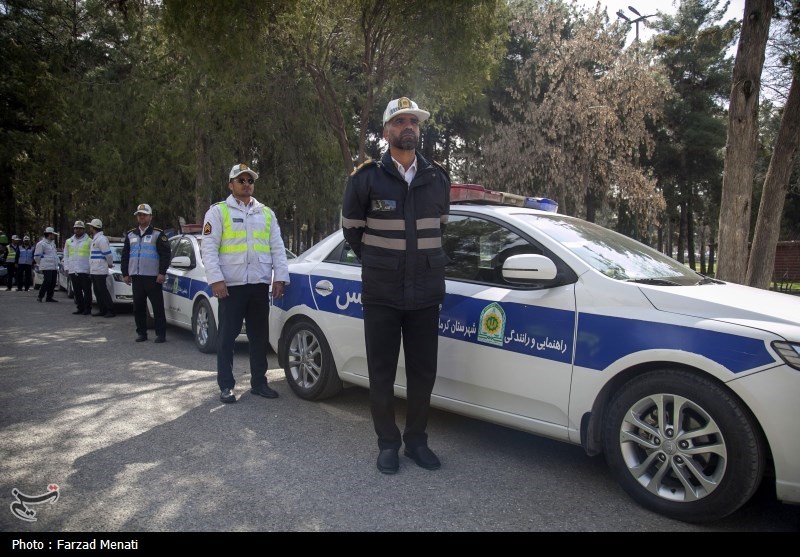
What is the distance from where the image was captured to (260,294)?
5.25m

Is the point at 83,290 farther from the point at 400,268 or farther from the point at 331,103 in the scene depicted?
the point at 400,268

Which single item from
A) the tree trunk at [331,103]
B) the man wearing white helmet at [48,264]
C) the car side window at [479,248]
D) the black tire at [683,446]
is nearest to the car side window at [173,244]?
the tree trunk at [331,103]

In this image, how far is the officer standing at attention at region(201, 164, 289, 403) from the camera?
5086mm

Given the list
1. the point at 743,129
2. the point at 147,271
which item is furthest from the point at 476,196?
the point at 147,271

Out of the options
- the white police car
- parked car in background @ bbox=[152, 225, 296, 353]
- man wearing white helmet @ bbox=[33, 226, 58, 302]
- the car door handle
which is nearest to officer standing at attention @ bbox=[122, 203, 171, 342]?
parked car in background @ bbox=[152, 225, 296, 353]

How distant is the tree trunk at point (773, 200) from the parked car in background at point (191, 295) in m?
7.65

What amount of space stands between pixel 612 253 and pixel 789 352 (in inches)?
51.6

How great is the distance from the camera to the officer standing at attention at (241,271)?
200 inches

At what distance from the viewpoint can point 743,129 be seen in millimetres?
7551

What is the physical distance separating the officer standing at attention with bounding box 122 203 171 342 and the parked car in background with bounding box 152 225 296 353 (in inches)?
7.8

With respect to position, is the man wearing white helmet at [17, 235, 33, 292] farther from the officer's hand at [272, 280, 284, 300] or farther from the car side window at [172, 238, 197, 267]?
the officer's hand at [272, 280, 284, 300]
